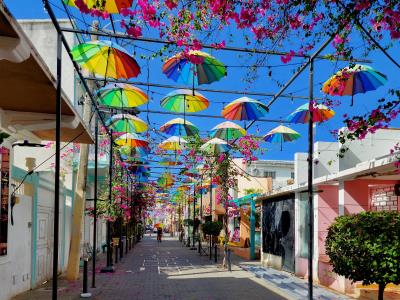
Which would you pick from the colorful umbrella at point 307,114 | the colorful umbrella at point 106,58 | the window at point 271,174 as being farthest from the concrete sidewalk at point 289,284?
the window at point 271,174

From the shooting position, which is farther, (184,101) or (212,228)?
(212,228)

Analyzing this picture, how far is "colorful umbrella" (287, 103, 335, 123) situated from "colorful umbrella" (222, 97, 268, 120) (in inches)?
36.7

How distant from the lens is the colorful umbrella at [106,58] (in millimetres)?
10656

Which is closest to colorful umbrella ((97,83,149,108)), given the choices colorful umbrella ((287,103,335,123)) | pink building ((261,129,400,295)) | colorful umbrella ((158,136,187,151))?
colorful umbrella ((287,103,335,123))

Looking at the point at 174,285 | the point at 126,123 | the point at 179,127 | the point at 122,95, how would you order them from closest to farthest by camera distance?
the point at 122,95, the point at 174,285, the point at 126,123, the point at 179,127

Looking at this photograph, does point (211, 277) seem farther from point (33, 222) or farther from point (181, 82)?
point (181, 82)

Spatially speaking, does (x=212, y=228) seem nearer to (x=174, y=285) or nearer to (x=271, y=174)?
(x=174, y=285)

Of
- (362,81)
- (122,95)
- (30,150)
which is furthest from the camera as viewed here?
(30,150)

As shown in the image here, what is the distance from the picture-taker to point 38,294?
511 inches

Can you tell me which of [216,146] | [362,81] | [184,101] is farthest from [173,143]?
[362,81]

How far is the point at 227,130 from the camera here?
18.6 metres

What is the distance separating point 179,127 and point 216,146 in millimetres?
2272

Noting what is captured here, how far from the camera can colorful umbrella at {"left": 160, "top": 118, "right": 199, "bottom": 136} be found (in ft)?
58.8

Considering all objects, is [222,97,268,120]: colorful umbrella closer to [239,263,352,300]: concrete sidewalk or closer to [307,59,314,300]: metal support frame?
[307,59,314,300]: metal support frame
